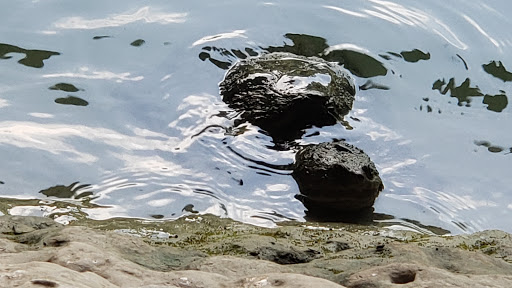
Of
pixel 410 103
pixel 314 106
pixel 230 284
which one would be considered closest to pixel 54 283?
pixel 230 284

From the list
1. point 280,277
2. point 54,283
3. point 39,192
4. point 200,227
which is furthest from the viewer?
point 39,192

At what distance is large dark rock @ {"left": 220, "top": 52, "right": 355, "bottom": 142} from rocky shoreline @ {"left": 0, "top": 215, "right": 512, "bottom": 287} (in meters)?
2.16

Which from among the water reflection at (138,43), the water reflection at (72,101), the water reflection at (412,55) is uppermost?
the water reflection at (412,55)

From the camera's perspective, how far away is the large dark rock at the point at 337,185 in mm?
6832

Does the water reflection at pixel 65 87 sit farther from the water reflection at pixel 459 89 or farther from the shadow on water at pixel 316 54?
the water reflection at pixel 459 89

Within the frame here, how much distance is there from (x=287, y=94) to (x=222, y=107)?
755mm

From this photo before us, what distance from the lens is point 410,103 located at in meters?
8.33

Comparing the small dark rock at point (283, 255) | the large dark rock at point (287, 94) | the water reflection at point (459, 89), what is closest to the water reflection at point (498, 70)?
the water reflection at point (459, 89)

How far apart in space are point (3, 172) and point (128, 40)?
279 centimetres

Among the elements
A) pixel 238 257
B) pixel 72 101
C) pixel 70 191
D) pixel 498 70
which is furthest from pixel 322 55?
pixel 238 257

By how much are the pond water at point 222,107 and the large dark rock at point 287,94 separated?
0.17 metres

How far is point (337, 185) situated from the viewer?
684 centimetres

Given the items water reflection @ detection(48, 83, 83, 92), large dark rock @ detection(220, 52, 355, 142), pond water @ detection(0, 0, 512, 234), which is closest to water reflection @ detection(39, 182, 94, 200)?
pond water @ detection(0, 0, 512, 234)

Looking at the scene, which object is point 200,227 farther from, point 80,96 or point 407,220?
point 80,96
